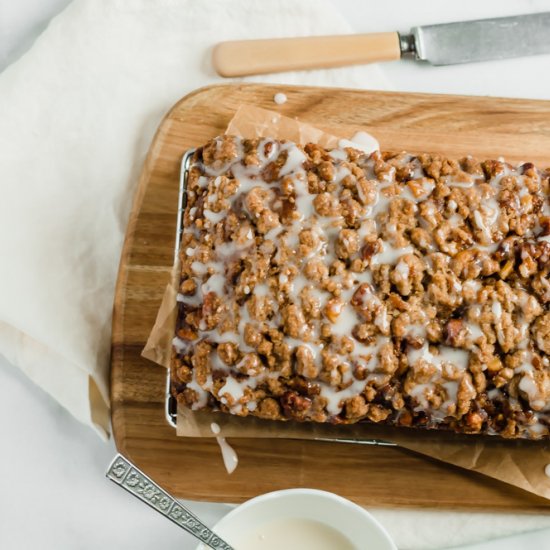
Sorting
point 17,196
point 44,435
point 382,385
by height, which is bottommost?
point 44,435

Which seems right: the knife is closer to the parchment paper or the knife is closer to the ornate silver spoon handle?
the parchment paper

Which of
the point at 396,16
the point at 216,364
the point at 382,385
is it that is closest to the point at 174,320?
the point at 216,364

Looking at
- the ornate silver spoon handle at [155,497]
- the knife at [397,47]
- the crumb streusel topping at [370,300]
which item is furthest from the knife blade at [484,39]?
the ornate silver spoon handle at [155,497]

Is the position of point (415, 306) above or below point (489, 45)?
below

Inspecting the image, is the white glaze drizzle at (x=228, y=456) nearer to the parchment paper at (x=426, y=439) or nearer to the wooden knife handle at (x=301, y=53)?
the parchment paper at (x=426, y=439)

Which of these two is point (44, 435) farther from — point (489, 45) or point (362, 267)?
point (489, 45)

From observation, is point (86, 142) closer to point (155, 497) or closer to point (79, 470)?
point (79, 470)
